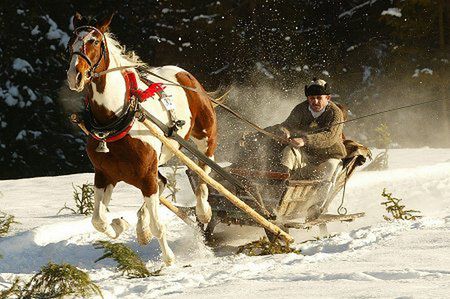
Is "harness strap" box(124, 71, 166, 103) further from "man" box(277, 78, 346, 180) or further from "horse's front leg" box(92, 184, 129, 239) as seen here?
"man" box(277, 78, 346, 180)

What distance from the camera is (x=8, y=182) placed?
1238 cm

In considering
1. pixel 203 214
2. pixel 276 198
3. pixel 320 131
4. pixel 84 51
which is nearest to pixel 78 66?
pixel 84 51

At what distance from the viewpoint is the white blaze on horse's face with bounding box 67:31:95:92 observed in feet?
19.8

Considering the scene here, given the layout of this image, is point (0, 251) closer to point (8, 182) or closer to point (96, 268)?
point (96, 268)

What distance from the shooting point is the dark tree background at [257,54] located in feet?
60.5

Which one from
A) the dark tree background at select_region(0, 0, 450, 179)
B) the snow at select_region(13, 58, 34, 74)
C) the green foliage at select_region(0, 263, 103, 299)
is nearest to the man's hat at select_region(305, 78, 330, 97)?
the green foliage at select_region(0, 263, 103, 299)

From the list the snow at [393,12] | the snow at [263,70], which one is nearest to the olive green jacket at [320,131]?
the snow at [263,70]

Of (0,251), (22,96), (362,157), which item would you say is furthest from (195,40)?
(0,251)

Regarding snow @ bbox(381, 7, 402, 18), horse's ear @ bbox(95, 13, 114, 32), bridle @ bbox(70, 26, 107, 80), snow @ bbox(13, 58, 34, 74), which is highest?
snow @ bbox(381, 7, 402, 18)

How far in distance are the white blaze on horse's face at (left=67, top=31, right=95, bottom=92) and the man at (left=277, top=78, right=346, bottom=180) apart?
110 inches

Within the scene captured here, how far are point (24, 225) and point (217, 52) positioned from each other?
13339mm

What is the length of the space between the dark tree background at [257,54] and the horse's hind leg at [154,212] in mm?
11354

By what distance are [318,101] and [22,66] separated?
11.1m

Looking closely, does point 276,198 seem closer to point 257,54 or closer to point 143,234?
point 143,234
